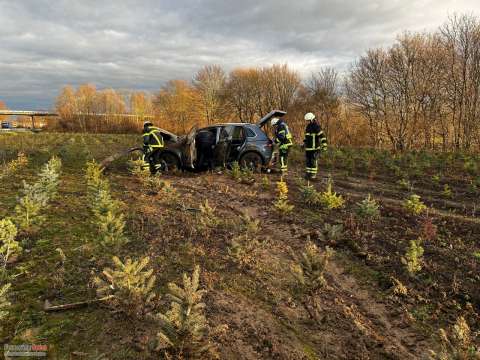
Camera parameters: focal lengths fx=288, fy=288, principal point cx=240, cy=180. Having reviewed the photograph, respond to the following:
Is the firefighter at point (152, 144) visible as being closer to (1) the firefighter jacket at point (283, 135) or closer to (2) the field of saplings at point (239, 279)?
(2) the field of saplings at point (239, 279)

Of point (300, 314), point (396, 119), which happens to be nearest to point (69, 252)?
point (300, 314)

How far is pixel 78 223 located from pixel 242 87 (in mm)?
39618

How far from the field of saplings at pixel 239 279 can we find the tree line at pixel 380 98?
17307mm

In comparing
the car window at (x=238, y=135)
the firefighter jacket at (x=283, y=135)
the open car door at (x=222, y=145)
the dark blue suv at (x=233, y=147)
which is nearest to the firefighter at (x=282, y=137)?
the firefighter jacket at (x=283, y=135)

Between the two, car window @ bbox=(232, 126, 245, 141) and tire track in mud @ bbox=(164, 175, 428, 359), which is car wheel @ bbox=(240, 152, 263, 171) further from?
tire track in mud @ bbox=(164, 175, 428, 359)

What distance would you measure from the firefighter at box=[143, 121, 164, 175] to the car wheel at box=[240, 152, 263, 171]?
8.57 ft

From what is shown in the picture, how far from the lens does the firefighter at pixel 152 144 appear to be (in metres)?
8.38

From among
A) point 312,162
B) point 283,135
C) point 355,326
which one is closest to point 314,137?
point 312,162

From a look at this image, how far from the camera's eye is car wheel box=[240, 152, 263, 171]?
9.41 meters

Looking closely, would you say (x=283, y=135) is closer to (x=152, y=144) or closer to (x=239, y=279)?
(x=152, y=144)

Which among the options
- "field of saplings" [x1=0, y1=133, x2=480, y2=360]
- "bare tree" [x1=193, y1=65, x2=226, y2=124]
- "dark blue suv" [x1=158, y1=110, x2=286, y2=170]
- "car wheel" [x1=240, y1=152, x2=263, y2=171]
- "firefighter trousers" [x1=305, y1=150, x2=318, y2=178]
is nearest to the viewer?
"field of saplings" [x1=0, y1=133, x2=480, y2=360]

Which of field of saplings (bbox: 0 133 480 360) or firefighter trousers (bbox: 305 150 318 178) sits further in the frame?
firefighter trousers (bbox: 305 150 318 178)

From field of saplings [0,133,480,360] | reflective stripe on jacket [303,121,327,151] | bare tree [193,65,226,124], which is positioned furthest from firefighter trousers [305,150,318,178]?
bare tree [193,65,226,124]

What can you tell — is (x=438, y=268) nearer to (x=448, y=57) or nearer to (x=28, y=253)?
(x=28, y=253)
